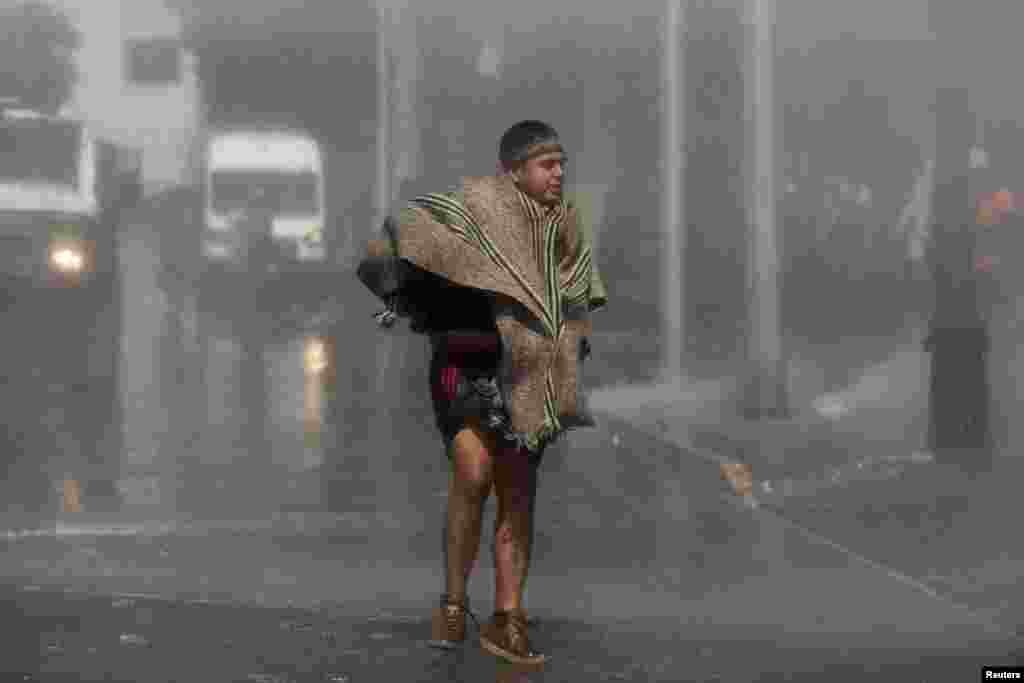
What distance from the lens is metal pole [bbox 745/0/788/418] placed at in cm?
1511

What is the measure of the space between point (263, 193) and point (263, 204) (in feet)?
0.73

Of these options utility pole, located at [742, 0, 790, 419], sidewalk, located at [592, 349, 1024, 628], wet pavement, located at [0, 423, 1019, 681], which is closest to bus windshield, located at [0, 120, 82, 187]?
sidewalk, located at [592, 349, 1024, 628]

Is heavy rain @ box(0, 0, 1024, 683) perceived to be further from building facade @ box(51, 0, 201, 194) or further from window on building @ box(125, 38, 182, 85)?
window on building @ box(125, 38, 182, 85)

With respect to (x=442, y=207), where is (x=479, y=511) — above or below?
below

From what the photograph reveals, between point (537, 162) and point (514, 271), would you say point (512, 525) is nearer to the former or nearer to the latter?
point (514, 271)

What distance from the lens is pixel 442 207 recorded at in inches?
286

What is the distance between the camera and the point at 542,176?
289 inches

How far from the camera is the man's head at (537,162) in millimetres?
7348

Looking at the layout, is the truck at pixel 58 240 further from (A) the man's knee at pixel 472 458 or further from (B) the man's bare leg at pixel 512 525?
(A) the man's knee at pixel 472 458

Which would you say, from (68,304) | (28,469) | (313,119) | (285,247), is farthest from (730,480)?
(313,119)

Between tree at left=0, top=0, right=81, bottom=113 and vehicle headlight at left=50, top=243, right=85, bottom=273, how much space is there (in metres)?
17.6

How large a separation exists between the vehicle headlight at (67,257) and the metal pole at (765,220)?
14.4 metres

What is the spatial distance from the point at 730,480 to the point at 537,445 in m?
5.42

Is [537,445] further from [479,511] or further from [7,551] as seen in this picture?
[7,551]
